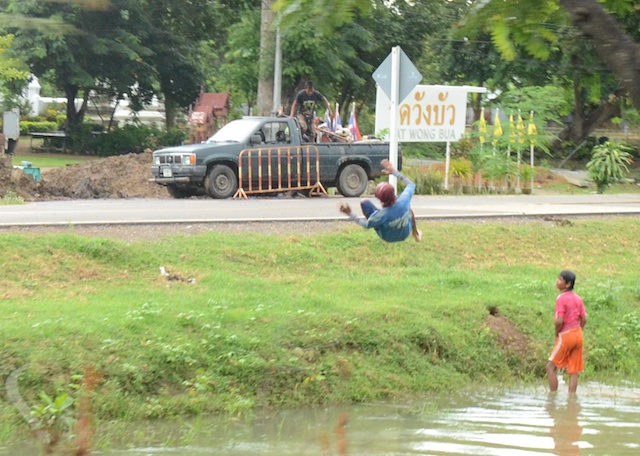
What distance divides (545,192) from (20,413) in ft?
73.2

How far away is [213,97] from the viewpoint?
38125 mm

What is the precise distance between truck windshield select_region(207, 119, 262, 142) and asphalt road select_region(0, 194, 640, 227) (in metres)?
1.46

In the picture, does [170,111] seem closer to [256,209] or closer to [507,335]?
[256,209]

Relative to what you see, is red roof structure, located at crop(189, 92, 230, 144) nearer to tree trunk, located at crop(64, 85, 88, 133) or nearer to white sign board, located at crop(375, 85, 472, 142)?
tree trunk, located at crop(64, 85, 88, 133)

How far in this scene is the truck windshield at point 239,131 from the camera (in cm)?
2250

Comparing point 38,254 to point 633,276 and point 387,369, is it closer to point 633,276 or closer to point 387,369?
point 387,369

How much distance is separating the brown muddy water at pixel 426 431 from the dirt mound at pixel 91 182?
44.5 feet

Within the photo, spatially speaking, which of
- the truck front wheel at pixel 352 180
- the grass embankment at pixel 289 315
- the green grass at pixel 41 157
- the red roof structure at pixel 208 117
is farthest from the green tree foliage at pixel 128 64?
the grass embankment at pixel 289 315

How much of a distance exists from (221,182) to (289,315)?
1090cm

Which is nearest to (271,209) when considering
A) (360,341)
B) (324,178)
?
(324,178)

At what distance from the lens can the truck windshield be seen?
22500 mm

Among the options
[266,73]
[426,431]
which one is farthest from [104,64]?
[426,431]

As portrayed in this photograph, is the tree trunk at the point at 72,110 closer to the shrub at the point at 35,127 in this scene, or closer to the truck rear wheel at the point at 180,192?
the shrub at the point at 35,127

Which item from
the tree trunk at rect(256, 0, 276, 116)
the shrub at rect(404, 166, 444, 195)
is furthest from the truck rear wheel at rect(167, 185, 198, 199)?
the tree trunk at rect(256, 0, 276, 116)
